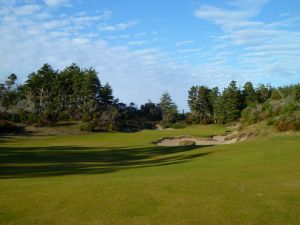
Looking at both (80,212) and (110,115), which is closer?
(80,212)

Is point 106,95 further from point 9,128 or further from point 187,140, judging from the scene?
point 187,140

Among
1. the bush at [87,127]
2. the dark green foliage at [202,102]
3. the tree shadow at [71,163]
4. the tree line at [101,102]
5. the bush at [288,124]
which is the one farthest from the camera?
the dark green foliage at [202,102]

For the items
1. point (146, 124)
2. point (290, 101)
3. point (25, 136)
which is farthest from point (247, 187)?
point (146, 124)

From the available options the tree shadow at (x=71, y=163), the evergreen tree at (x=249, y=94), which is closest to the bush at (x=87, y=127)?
the tree shadow at (x=71, y=163)

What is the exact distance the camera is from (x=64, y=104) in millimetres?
103188

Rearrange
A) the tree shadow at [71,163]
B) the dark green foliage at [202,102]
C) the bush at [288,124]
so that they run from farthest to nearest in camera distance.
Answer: the dark green foliage at [202,102] < the bush at [288,124] < the tree shadow at [71,163]

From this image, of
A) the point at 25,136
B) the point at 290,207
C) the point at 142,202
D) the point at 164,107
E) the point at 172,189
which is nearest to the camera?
the point at 290,207

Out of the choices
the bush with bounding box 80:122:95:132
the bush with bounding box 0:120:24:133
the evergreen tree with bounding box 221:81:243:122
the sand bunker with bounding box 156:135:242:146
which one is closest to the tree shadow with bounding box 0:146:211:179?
the sand bunker with bounding box 156:135:242:146

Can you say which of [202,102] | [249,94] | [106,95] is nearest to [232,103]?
[249,94]

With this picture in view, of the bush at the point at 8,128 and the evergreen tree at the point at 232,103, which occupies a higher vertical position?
the evergreen tree at the point at 232,103

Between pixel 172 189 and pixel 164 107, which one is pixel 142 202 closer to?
pixel 172 189

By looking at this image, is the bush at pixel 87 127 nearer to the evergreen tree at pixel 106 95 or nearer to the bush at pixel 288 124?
the evergreen tree at pixel 106 95

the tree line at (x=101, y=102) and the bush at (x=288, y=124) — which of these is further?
the tree line at (x=101, y=102)

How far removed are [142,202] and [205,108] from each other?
93199 mm
